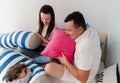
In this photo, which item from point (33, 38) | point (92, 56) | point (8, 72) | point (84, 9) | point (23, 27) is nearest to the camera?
point (92, 56)

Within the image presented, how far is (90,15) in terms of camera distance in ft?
7.66

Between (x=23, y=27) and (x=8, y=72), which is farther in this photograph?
(x=23, y=27)

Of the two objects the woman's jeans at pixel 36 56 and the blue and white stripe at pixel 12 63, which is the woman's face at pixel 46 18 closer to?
the woman's jeans at pixel 36 56

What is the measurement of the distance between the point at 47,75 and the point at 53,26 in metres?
0.58

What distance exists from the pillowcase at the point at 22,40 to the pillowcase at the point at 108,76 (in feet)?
2.26

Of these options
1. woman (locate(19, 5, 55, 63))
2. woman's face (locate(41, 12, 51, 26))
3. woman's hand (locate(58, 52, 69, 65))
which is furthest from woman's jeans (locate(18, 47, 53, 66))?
woman's face (locate(41, 12, 51, 26))

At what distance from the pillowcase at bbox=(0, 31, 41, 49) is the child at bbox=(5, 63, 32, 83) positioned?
402 mm

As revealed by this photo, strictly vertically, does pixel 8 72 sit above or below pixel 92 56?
below

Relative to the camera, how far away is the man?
155cm

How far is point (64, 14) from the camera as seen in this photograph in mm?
2389

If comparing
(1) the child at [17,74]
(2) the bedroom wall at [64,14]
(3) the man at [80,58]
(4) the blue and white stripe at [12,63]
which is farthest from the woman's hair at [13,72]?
(2) the bedroom wall at [64,14]

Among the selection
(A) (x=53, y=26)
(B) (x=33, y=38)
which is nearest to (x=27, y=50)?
(B) (x=33, y=38)

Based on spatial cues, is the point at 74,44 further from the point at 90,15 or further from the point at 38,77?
the point at 90,15

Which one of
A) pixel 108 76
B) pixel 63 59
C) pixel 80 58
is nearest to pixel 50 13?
pixel 63 59
